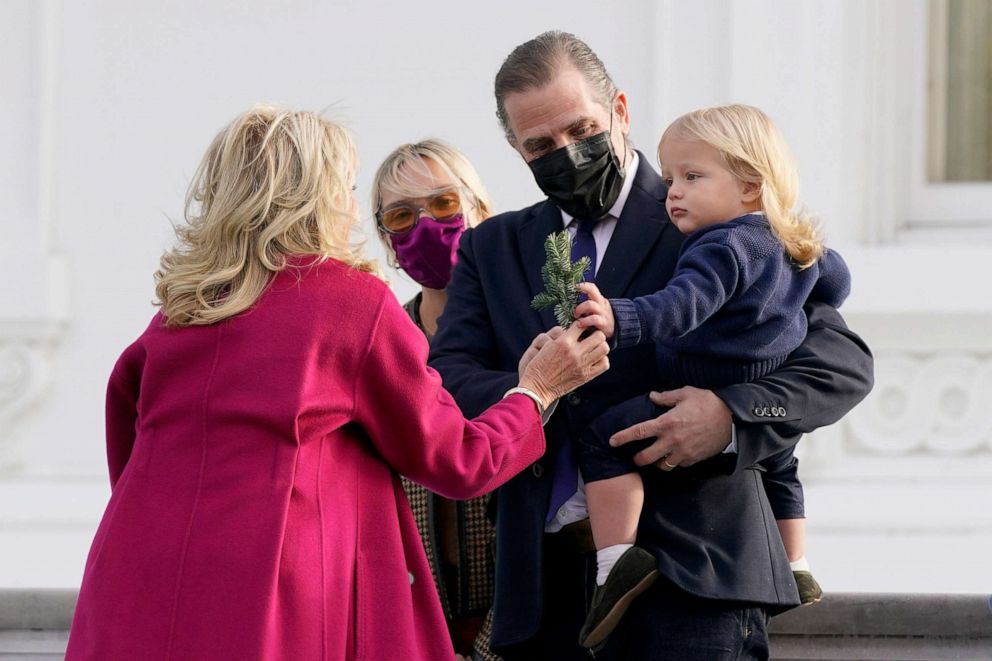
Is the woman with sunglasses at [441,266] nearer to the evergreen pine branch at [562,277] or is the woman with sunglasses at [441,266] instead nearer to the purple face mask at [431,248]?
the purple face mask at [431,248]

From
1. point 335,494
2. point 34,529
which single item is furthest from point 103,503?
point 335,494

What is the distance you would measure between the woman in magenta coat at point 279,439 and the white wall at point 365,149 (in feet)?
7.48

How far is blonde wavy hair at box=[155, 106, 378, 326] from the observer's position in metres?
2.47

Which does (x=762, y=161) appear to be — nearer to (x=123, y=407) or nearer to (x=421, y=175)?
(x=421, y=175)

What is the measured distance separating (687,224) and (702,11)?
2283mm

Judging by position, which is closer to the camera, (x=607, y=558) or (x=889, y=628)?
(x=607, y=558)

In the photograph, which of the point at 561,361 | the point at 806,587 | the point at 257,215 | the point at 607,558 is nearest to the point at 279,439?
the point at 257,215

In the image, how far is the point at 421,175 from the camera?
11.3 feet

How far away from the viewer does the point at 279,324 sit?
2457 mm

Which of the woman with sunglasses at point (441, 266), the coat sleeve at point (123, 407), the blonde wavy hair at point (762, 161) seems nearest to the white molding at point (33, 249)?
the woman with sunglasses at point (441, 266)

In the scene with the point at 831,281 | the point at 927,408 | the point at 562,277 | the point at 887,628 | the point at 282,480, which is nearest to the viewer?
the point at 282,480

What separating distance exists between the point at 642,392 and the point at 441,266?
828mm

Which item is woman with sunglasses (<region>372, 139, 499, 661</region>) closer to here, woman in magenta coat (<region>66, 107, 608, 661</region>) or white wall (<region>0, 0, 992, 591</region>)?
woman in magenta coat (<region>66, 107, 608, 661</region>)

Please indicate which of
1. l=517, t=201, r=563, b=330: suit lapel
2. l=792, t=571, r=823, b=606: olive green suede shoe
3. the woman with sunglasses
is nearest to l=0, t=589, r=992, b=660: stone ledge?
l=792, t=571, r=823, b=606: olive green suede shoe
